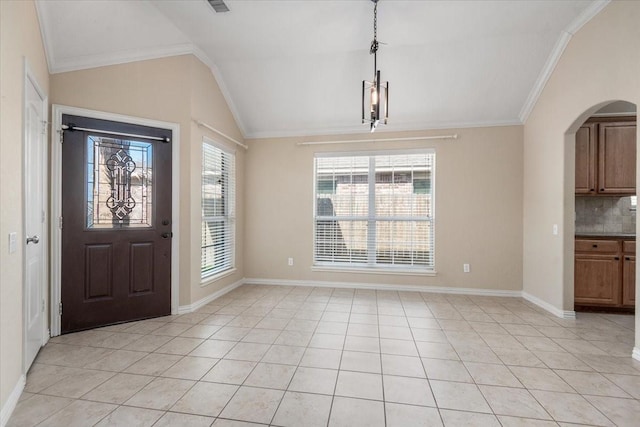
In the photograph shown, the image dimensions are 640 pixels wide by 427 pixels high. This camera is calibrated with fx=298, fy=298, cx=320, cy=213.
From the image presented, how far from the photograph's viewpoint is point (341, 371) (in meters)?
2.31

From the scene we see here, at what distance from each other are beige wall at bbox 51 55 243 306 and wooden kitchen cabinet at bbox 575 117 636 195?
486cm

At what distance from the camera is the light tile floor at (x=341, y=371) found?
182 cm

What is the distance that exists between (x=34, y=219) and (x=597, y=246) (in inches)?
233

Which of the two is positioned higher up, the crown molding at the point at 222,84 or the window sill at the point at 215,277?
the crown molding at the point at 222,84

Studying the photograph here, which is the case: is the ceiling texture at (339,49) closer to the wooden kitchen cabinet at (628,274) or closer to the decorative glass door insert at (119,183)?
the decorative glass door insert at (119,183)

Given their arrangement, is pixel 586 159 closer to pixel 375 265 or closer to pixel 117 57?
pixel 375 265

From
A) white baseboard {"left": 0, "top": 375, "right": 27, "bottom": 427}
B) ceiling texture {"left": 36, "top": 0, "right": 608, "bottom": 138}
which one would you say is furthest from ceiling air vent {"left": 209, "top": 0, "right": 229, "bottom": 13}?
white baseboard {"left": 0, "top": 375, "right": 27, "bottom": 427}

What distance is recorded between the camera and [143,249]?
334cm

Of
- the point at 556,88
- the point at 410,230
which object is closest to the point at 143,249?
the point at 410,230

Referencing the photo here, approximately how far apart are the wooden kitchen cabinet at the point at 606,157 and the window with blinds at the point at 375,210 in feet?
6.00

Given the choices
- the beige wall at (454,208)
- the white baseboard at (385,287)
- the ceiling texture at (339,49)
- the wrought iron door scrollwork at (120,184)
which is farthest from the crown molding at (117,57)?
the white baseboard at (385,287)

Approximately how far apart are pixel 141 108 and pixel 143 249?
5.16ft

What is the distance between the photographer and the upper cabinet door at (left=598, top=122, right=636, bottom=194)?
3.72m

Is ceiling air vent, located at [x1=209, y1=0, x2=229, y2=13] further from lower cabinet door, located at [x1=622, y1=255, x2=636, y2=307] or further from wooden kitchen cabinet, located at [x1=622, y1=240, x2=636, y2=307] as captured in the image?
lower cabinet door, located at [x1=622, y1=255, x2=636, y2=307]
